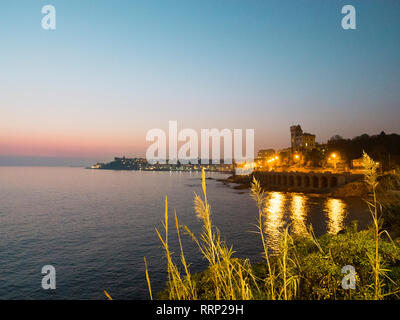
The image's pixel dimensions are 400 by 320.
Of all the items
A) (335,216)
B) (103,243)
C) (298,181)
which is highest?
(298,181)

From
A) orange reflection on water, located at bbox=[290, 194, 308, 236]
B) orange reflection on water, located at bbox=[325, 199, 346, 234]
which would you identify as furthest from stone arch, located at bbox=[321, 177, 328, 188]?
orange reflection on water, located at bbox=[325, 199, 346, 234]

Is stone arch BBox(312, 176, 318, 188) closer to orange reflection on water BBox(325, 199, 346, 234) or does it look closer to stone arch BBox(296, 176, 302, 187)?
stone arch BBox(296, 176, 302, 187)

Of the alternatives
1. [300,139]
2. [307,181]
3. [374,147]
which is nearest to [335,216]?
[307,181]

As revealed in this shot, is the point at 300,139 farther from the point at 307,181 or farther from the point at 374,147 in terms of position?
the point at 307,181

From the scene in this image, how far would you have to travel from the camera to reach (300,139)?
164 m

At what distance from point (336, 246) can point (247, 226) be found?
29.2m

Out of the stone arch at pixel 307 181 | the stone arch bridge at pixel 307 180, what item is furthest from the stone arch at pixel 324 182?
the stone arch at pixel 307 181

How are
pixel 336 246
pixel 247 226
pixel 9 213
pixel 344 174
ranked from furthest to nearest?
pixel 344 174
pixel 9 213
pixel 247 226
pixel 336 246

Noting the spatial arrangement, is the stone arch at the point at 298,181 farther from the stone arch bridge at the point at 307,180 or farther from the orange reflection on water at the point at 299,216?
the orange reflection on water at the point at 299,216

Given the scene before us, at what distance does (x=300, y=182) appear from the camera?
92438 mm

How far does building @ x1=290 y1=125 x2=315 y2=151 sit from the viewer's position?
158 metres

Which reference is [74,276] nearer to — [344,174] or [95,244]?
[95,244]

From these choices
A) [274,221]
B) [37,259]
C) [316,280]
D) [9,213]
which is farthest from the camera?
[9,213]
